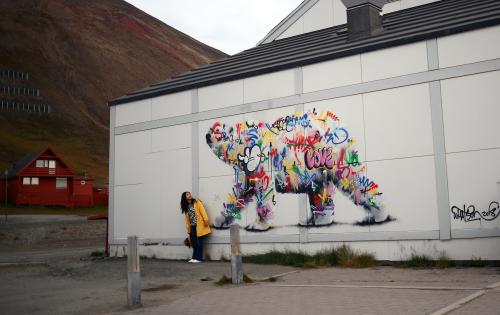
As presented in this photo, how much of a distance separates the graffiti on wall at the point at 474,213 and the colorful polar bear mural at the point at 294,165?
138 cm

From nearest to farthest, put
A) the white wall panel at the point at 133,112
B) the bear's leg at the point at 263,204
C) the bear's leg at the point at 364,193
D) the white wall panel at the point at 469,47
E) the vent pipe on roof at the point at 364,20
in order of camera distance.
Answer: the white wall panel at the point at 469,47 → the bear's leg at the point at 364,193 → the bear's leg at the point at 263,204 → the vent pipe on roof at the point at 364,20 → the white wall panel at the point at 133,112

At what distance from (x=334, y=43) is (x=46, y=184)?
49.0 m

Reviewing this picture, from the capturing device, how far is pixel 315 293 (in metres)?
8.31

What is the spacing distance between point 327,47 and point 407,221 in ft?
15.9

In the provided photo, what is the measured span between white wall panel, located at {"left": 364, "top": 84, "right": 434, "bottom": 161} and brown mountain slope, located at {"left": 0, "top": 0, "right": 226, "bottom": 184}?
2424 inches

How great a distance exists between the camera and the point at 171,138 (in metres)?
15.5

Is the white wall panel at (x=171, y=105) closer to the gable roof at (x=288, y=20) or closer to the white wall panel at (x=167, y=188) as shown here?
the white wall panel at (x=167, y=188)

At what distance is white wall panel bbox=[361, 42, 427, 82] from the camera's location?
11.6 metres

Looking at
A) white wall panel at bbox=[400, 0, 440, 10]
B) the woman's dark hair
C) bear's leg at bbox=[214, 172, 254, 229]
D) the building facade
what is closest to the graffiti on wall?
the building facade

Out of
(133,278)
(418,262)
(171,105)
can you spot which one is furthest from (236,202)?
(133,278)

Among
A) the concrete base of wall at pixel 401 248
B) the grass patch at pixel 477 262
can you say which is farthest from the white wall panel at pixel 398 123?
the grass patch at pixel 477 262

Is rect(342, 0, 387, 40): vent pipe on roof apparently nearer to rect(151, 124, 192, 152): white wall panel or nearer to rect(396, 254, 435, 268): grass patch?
rect(151, 124, 192, 152): white wall panel

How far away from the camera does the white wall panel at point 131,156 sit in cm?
1614

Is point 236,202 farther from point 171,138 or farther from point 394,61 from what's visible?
point 394,61
